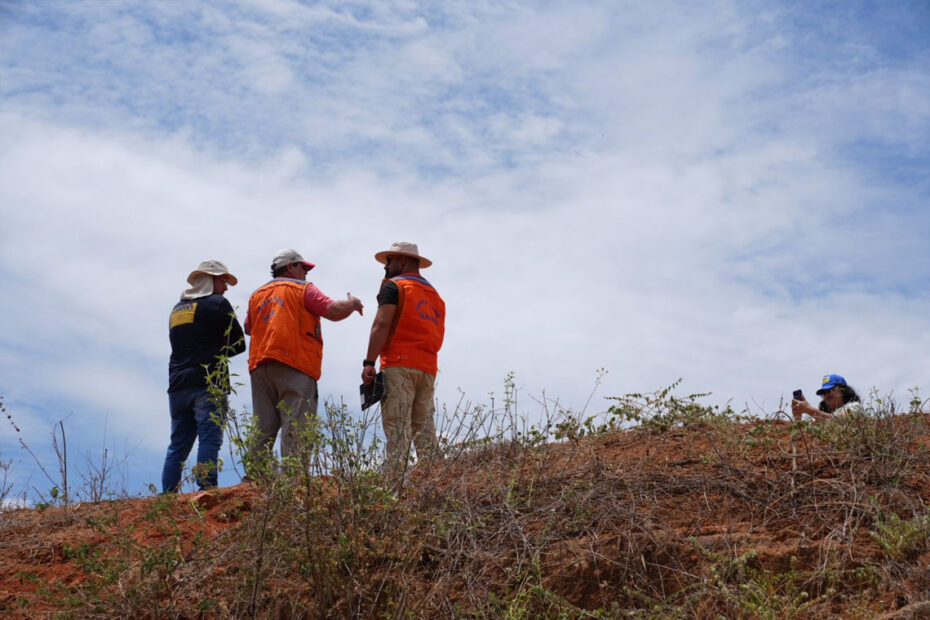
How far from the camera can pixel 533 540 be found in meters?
4.72

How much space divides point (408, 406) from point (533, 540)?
5.43 feet

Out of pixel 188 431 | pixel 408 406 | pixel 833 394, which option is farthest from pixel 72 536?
pixel 833 394

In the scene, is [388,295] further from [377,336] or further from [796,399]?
[796,399]

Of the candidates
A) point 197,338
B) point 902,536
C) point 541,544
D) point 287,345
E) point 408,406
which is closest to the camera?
point 902,536

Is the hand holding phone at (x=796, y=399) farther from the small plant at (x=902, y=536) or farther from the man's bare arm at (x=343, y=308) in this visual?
the man's bare arm at (x=343, y=308)

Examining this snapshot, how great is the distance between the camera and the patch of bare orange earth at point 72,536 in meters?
4.81

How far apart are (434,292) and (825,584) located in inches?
147

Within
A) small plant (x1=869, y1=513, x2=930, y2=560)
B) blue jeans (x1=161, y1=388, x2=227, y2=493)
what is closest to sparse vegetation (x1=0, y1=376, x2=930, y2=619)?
small plant (x1=869, y1=513, x2=930, y2=560)

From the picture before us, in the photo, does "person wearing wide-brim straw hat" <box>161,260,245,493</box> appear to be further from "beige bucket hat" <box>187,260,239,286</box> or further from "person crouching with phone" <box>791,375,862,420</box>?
"person crouching with phone" <box>791,375,862,420</box>

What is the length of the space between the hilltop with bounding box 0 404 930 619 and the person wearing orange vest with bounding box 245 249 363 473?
1316mm

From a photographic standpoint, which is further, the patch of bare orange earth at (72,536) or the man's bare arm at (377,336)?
the man's bare arm at (377,336)

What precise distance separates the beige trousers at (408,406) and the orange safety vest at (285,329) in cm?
63

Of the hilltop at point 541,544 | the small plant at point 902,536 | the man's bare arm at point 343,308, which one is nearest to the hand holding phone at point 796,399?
the hilltop at point 541,544

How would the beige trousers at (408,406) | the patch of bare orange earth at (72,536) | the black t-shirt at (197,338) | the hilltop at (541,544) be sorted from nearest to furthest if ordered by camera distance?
1. the hilltop at (541,544)
2. the patch of bare orange earth at (72,536)
3. the beige trousers at (408,406)
4. the black t-shirt at (197,338)
